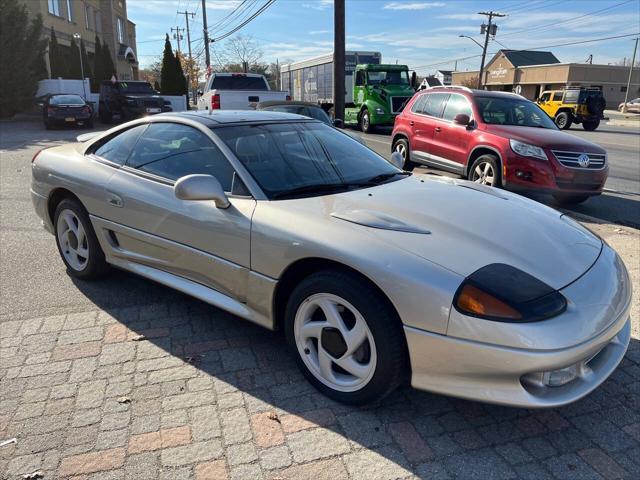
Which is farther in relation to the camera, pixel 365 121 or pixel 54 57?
pixel 54 57

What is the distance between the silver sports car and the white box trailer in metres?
19.4

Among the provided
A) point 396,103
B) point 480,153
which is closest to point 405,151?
point 480,153

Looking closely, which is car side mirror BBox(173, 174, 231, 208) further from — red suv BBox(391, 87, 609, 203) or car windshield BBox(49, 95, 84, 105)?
car windshield BBox(49, 95, 84, 105)

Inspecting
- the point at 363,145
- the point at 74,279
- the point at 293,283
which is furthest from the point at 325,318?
the point at 74,279

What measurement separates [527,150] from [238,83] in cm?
1032

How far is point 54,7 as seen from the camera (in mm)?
34562

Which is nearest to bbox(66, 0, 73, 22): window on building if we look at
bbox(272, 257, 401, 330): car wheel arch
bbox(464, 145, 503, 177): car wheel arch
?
A: bbox(464, 145, 503, 177): car wheel arch

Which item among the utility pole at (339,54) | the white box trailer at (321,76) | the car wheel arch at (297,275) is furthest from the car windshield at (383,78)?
the car wheel arch at (297,275)

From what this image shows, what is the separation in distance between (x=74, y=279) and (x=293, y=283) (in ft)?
8.41

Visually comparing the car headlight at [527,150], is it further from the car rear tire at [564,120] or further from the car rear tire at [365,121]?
the car rear tire at [564,120]

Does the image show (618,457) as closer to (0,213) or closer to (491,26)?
(0,213)

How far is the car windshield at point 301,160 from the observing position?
3170 mm

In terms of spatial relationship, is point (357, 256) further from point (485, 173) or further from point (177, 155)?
point (485, 173)

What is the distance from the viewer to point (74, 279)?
4430 millimetres
